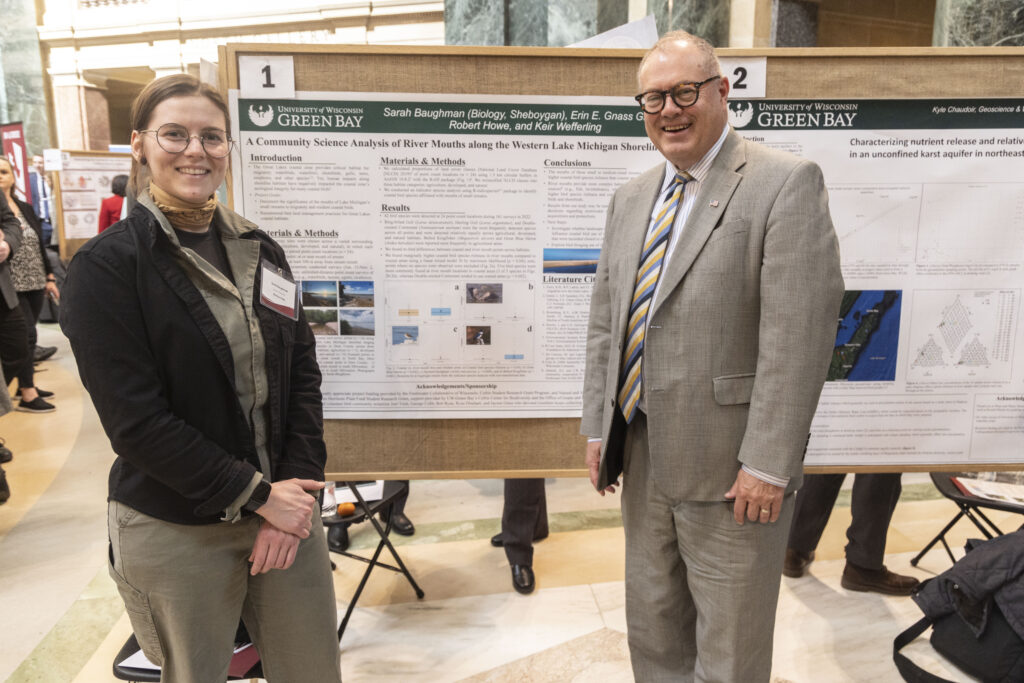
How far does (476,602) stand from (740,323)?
1.85m

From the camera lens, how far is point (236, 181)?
2025 mm

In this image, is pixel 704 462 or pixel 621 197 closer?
pixel 704 462

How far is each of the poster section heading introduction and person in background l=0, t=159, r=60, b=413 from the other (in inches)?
150

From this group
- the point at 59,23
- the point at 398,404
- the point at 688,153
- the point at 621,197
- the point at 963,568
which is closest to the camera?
the point at 688,153

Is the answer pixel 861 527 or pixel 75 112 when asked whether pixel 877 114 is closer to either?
pixel 861 527

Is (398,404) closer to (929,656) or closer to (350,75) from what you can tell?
(350,75)

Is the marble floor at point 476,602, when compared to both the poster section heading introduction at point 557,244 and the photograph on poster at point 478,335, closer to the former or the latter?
the poster section heading introduction at point 557,244

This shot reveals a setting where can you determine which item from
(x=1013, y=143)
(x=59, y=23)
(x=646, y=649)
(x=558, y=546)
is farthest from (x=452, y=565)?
(x=59, y=23)

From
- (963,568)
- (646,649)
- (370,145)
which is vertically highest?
(370,145)

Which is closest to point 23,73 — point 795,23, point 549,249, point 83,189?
point 83,189

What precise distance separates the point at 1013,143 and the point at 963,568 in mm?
1299

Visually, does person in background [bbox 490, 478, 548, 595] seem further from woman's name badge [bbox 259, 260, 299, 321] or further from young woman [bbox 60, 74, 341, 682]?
woman's name badge [bbox 259, 260, 299, 321]

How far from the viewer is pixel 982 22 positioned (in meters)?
2.85

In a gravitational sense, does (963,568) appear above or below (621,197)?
below
